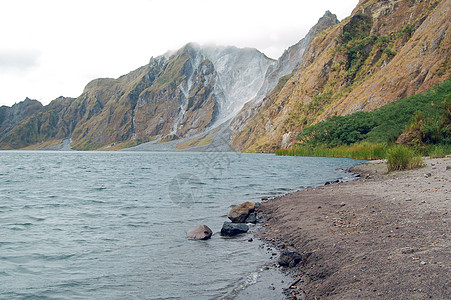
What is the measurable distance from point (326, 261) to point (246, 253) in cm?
340

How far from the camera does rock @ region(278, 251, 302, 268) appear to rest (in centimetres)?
984

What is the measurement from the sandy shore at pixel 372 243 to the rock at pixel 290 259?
52mm

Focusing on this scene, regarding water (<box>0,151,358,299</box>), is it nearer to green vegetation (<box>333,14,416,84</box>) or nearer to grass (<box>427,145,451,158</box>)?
grass (<box>427,145,451,158</box>)

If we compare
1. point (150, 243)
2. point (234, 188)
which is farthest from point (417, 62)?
point (150, 243)

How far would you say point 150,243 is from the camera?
13609 mm

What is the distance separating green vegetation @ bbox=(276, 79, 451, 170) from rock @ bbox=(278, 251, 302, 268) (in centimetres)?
1983

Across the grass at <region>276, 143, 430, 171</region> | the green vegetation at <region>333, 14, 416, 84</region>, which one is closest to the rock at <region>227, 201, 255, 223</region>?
the grass at <region>276, 143, 430, 171</region>

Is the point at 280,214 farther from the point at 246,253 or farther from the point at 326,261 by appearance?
the point at 326,261

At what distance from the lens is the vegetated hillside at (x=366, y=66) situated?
88625 mm

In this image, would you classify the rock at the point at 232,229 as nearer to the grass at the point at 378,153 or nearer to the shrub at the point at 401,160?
the shrub at the point at 401,160

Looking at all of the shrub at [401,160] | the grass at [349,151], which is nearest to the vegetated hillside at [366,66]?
the grass at [349,151]

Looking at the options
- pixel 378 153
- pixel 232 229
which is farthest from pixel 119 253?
pixel 378 153

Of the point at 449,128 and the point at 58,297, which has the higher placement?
the point at 449,128

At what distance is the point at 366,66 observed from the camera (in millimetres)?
130750
